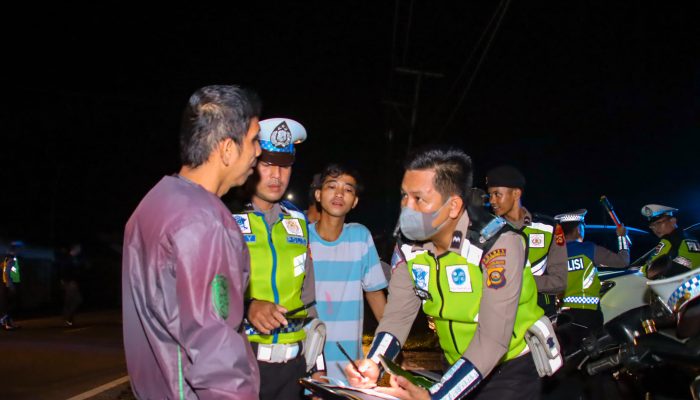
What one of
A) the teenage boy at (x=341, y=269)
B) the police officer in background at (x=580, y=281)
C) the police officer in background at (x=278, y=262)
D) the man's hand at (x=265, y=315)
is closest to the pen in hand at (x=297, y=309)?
the police officer in background at (x=278, y=262)

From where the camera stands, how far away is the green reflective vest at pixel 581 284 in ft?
24.1

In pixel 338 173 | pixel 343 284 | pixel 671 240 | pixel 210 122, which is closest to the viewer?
pixel 210 122

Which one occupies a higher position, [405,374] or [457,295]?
[457,295]

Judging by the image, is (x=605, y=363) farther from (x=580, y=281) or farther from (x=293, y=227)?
(x=580, y=281)

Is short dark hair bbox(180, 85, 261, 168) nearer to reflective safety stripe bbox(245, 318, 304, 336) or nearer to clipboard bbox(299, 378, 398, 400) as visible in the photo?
clipboard bbox(299, 378, 398, 400)

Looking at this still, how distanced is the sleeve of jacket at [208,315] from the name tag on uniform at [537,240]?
4.28 m

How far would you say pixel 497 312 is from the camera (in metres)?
2.94

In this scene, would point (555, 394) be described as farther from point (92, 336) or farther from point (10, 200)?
point (10, 200)

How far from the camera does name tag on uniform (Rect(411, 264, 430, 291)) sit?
338 cm

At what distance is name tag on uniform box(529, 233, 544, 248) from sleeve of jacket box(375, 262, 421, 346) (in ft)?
8.77

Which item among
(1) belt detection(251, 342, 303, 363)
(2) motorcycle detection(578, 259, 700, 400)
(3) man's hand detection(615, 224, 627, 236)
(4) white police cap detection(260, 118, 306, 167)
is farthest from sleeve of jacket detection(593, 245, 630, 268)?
(1) belt detection(251, 342, 303, 363)

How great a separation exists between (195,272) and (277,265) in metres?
1.85

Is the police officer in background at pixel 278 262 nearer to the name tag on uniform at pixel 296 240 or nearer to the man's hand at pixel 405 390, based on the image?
the name tag on uniform at pixel 296 240

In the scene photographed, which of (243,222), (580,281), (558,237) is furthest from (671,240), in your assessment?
(243,222)
